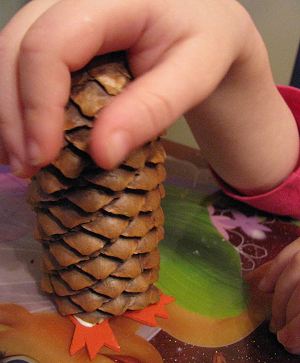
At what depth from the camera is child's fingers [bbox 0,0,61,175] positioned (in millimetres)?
225

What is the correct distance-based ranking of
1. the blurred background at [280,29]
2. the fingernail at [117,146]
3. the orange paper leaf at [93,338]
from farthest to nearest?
1. the blurred background at [280,29]
2. the orange paper leaf at [93,338]
3. the fingernail at [117,146]

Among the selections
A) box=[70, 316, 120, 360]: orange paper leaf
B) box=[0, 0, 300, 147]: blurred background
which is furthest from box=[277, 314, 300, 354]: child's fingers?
box=[0, 0, 300, 147]: blurred background

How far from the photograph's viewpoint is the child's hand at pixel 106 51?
183mm

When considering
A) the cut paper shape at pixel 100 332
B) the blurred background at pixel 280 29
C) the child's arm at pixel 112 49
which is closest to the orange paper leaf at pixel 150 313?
the cut paper shape at pixel 100 332

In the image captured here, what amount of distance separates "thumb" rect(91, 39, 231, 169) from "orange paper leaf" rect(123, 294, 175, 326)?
159mm

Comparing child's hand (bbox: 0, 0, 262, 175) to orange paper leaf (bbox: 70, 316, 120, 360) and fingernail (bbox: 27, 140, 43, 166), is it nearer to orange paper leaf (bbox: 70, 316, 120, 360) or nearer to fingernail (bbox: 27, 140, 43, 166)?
fingernail (bbox: 27, 140, 43, 166)

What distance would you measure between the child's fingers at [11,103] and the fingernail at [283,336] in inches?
7.6

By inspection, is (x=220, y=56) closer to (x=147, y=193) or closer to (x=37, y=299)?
(x=147, y=193)

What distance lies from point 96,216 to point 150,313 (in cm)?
9

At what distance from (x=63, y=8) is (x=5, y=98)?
0.18 feet

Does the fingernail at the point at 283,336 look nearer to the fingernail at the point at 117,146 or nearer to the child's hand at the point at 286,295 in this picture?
the child's hand at the point at 286,295

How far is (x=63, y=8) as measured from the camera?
0.66ft

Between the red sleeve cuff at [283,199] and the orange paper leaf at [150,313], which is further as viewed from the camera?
the red sleeve cuff at [283,199]

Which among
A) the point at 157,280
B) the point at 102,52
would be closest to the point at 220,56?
the point at 102,52
